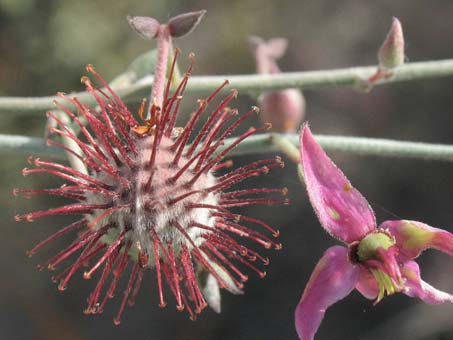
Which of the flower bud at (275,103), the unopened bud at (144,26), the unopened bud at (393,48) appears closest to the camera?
the unopened bud at (144,26)

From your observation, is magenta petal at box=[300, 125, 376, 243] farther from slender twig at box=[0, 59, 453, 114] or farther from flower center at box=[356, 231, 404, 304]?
slender twig at box=[0, 59, 453, 114]

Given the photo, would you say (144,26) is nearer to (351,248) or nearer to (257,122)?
(351,248)

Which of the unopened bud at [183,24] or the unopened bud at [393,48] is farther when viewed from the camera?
the unopened bud at [393,48]

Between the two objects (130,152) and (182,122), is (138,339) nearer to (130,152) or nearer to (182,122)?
(182,122)

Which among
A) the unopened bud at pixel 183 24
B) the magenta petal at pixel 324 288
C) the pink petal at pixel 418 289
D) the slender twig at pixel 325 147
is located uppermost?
the unopened bud at pixel 183 24

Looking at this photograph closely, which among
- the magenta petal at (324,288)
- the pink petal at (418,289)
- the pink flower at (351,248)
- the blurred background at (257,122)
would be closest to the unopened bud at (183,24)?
the pink flower at (351,248)

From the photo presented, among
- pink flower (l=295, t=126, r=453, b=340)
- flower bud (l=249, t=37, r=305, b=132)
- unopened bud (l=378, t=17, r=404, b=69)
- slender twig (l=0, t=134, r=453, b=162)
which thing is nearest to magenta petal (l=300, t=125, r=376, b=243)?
pink flower (l=295, t=126, r=453, b=340)

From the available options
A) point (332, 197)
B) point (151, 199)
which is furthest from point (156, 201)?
point (332, 197)

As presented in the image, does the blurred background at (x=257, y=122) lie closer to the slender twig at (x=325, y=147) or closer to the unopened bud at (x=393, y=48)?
the slender twig at (x=325, y=147)
